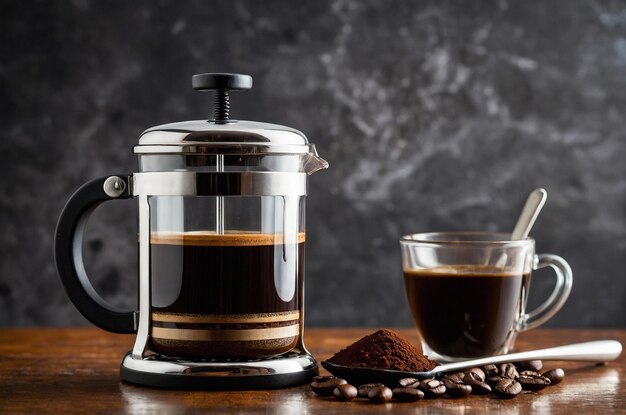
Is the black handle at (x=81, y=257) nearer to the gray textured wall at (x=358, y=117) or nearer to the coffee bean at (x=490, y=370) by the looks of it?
the coffee bean at (x=490, y=370)

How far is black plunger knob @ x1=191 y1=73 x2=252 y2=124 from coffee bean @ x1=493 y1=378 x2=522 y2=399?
0.47 metres

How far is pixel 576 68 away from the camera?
247 centimetres

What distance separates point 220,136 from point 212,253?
0.14 metres

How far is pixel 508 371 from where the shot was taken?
1155 mm

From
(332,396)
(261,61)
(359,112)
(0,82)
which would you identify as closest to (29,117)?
(0,82)

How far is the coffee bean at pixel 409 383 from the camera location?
1.06m

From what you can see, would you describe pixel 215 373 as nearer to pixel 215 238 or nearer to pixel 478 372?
pixel 215 238

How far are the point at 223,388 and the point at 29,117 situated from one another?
1538 mm

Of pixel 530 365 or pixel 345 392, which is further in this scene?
pixel 530 365

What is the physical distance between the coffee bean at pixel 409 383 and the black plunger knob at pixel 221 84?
391 mm

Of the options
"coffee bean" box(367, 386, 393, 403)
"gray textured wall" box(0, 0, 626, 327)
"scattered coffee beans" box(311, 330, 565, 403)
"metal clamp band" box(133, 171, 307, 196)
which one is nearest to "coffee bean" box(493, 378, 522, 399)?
"scattered coffee beans" box(311, 330, 565, 403)

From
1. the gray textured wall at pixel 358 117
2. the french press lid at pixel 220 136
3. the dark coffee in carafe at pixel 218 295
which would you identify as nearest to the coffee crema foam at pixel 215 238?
the dark coffee in carafe at pixel 218 295

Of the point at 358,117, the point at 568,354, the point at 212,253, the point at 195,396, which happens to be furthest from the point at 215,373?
the point at 358,117

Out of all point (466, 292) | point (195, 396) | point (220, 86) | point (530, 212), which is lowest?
point (195, 396)
